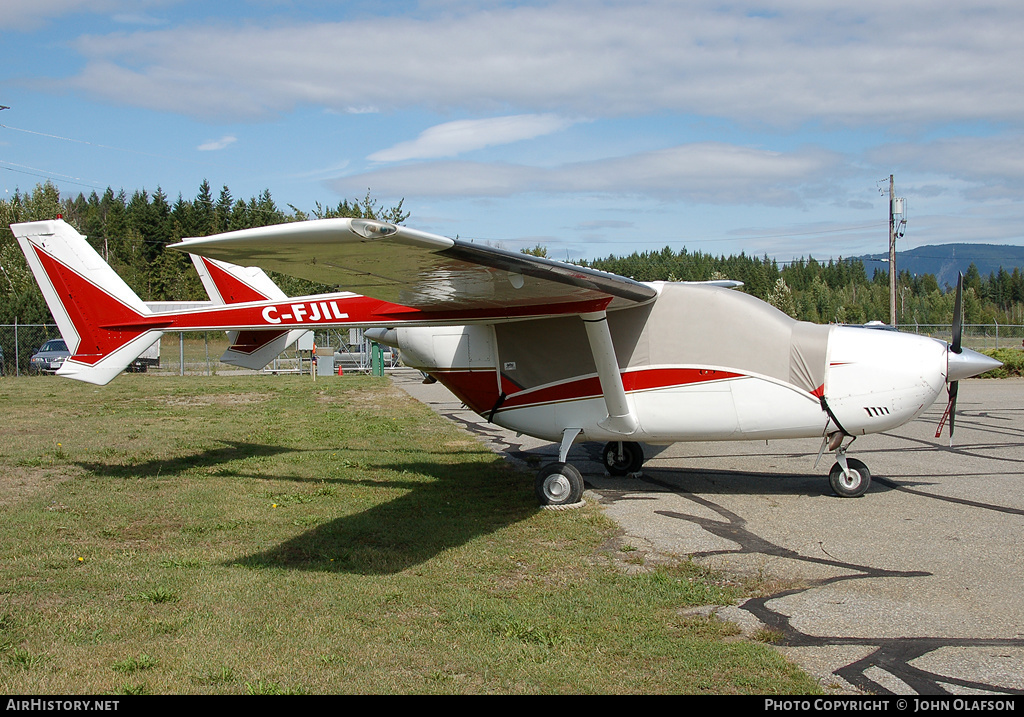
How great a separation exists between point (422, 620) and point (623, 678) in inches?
60.8

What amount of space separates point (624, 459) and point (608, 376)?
7.65 feet

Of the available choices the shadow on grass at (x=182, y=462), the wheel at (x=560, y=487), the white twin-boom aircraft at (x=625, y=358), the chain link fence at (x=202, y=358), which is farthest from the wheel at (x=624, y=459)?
the chain link fence at (x=202, y=358)

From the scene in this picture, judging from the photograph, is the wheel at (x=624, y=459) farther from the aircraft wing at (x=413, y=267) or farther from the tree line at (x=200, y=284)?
the tree line at (x=200, y=284)

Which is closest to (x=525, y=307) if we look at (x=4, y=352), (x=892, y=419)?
(x=892, y=419)

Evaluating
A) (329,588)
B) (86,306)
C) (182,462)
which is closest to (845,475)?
(329,588)

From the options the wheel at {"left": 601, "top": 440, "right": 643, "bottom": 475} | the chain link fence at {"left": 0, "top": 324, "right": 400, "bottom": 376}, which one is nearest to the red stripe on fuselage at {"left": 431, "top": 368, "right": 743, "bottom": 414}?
the wheel at {"left": 601, "top": 440, "right": 643, "bottom": 475}

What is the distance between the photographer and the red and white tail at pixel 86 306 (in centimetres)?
1134

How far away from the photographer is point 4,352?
34062 mm

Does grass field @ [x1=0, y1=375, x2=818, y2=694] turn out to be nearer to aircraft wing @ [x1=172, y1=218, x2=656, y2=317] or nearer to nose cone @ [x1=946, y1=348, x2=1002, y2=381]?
aircraft wing @ [x1=172, y1=218, x2=656, y2=317]

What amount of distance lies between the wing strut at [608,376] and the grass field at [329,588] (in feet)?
4.39

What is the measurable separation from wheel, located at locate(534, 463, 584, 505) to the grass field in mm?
258

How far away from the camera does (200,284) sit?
214ft

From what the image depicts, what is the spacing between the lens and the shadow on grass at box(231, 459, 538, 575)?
6605mm

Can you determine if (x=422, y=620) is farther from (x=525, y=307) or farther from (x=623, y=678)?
(x=525, y=307)
